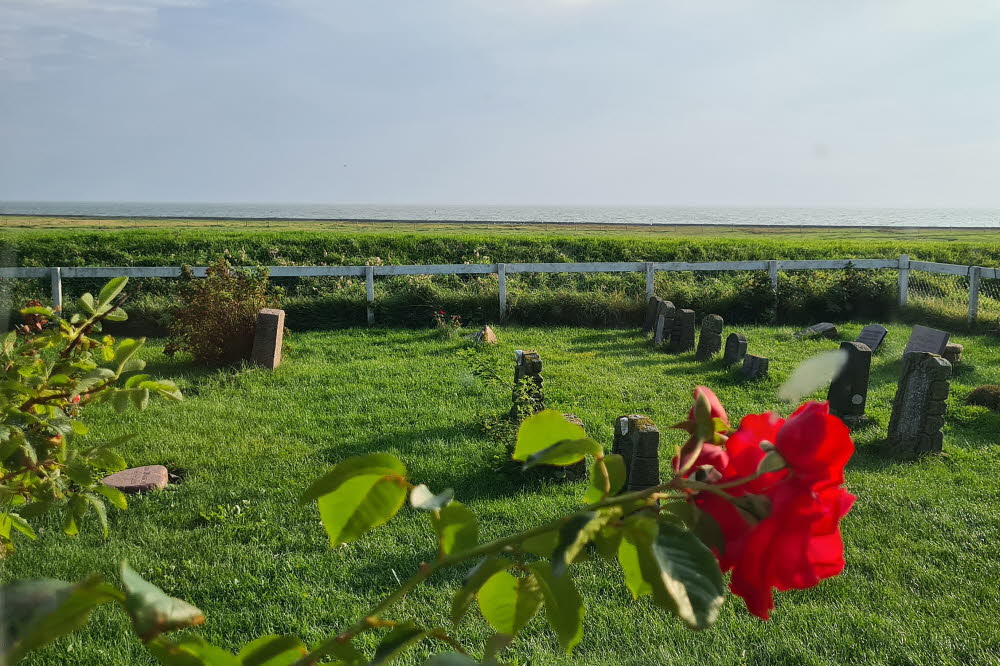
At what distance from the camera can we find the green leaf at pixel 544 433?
0.59m

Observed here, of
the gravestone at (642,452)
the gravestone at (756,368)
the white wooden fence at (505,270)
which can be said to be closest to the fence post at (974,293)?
the white wooden fence at (505,270)

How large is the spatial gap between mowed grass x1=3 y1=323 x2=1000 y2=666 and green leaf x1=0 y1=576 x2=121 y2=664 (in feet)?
8.58

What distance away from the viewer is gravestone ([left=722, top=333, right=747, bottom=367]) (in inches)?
338

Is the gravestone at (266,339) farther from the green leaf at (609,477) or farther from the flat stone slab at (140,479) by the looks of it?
the green leaf at (609,477)

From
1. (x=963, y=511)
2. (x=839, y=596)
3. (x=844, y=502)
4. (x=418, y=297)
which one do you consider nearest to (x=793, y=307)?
(x=418, y=297)

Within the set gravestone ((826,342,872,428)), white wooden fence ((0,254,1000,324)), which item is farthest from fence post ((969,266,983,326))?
gravestone ((826,342,872,428))

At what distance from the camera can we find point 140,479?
4.89m

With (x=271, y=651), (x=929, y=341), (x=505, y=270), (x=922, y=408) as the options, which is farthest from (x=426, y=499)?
(x=505, y=270)

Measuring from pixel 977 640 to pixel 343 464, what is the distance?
3716mm

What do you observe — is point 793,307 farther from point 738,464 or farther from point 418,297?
point 738,464

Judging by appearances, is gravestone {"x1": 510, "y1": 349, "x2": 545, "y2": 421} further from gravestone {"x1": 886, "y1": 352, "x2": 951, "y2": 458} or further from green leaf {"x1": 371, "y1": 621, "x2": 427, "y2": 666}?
green leaf {"x1": 371, "y1": 621, "x2": 427, "y2": 666}

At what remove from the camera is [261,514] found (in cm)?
452

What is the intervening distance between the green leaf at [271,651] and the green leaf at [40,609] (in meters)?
0.16

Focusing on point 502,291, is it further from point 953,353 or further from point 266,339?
point 953,353
